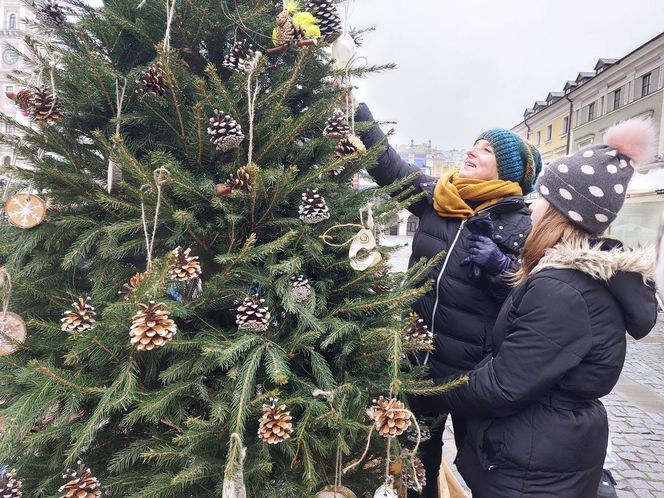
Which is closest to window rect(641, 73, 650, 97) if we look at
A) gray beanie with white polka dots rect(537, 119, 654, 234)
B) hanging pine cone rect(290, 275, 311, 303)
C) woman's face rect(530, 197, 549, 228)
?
gray beanie with white polka dots rect(537, 119, 654, 234)

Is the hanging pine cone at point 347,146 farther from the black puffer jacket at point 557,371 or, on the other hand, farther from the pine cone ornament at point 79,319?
the pine cone ornament at point 79,319

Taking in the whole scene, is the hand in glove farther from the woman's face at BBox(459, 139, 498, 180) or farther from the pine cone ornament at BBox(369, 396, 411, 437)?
the pine cone ornament at BBox(369, 396, 411, 437)

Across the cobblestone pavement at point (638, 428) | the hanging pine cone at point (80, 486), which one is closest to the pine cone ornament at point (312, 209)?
the hanging pine cone at point (80, 486)

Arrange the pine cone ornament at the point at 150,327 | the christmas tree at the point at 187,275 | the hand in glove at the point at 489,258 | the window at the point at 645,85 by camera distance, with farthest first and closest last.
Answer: the window at the point at 645,85 < the hand in glove at the point at 489,258 < the christmas tree at the point at 187,275 < the pine cone ornament at the point at 150,327

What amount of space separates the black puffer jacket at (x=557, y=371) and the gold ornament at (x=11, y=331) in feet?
4.68

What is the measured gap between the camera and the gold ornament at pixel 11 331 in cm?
121

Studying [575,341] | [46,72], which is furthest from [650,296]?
[46,72]

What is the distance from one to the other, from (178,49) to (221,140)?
45 cm

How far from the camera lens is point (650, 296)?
1.33 meters

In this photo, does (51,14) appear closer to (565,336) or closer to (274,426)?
(274,426)

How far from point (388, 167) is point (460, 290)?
63 cm

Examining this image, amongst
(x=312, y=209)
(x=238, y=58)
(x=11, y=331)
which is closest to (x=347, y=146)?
(x=312, y=209)

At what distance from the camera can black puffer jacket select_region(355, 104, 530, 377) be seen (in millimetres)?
1733

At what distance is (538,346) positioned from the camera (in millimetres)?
1283
